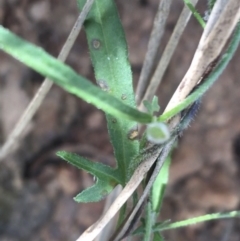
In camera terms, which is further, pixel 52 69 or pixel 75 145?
pixel 75 145

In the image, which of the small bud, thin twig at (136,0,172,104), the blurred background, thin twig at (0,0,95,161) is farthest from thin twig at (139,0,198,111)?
the blurred background

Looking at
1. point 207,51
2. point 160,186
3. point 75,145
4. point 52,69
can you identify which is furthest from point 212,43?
point 75,145

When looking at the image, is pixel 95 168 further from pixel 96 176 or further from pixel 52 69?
pixel 52 69

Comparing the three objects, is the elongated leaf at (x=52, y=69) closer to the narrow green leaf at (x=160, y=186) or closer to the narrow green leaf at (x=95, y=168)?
the narrow green leaf at (x=95, y=168)

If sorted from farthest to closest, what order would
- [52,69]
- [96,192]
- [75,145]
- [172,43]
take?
1. [75,145]
2. [172,43]
3. [96,192]
4. [52,69]

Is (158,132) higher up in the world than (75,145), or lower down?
higher up

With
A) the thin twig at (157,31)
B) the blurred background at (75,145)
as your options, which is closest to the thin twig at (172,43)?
the thin twig at (157,31)

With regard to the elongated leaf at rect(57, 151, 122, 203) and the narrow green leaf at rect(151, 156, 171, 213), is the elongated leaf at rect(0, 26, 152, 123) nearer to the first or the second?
the elongated leaf at rect(57, 151, 122, 203)
